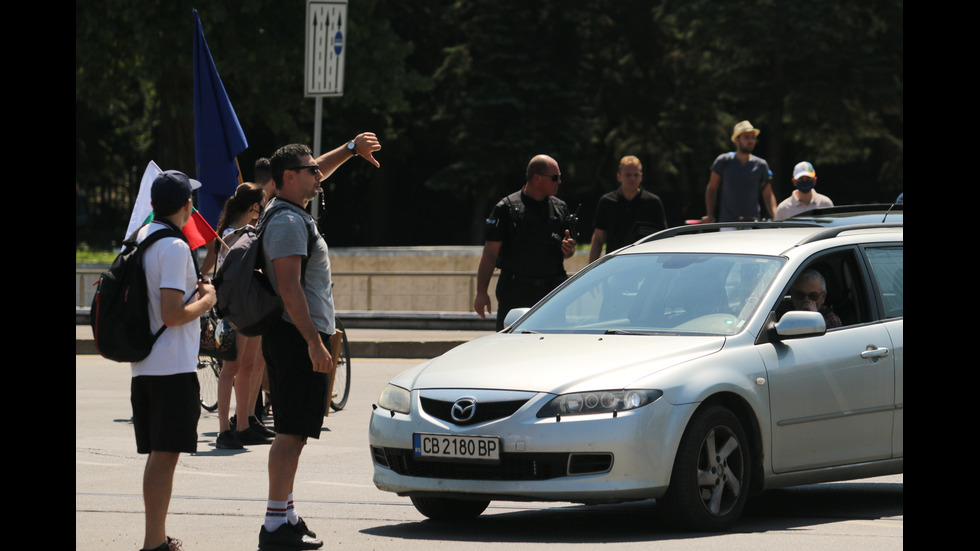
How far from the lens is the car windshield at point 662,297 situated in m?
7.95

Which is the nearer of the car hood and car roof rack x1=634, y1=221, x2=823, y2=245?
the car hood

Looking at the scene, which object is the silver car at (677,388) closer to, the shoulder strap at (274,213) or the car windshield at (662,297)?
the car windshield at (662,297)

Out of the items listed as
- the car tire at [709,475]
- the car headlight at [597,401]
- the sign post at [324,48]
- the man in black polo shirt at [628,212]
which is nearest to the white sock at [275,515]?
the car headlight at [597,401]

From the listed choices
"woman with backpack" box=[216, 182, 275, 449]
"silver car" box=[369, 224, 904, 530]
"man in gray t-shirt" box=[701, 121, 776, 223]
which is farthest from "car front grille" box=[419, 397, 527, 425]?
"man in gray t-shirt" box=[701, 121, 776, 223]

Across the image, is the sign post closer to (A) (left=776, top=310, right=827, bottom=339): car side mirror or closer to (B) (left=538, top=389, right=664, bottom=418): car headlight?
(A) (left=776, top=310, right=827, bottom=339): car side mirror

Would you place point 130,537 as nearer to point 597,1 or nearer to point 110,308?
point 110,308

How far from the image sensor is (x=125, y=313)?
20.7 feet

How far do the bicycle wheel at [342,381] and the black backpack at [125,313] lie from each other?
644 cm

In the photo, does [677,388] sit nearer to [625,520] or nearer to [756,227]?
[625,520]

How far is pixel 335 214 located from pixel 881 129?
17.6 metres

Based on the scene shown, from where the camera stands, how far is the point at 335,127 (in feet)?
149

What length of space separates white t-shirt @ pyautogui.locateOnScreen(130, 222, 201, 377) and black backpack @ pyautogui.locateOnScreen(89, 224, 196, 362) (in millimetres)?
29

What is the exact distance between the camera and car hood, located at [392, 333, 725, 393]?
7.14 meters
